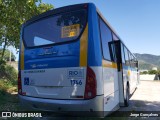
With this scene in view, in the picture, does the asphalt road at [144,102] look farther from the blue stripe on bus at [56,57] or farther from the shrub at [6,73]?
the shrub at [6,73]

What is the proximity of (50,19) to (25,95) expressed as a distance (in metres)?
2.16

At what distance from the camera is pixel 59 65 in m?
5.98

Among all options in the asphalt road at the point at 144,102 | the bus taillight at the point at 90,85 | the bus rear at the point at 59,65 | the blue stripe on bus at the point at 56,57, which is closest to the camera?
→ the bus taillight at the point at 90,85

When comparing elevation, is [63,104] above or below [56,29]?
below

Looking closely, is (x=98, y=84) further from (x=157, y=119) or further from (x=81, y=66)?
(x=157, y=119)

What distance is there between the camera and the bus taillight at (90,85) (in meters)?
5.47

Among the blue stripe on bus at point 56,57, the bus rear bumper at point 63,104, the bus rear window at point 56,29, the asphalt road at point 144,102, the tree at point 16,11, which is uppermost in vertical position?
the tree at point 16,11

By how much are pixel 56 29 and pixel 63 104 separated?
193cm

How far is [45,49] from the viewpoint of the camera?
641 centimetres

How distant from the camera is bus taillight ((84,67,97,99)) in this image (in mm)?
5469

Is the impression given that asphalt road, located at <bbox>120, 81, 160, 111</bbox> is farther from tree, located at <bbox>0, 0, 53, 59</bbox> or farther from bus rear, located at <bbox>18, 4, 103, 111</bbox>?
tree, located at <bbox>0, 0, 53, 59</bbox>

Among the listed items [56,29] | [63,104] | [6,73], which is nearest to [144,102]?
[63,104]

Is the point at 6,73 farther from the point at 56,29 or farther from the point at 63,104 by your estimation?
the point at 63,104

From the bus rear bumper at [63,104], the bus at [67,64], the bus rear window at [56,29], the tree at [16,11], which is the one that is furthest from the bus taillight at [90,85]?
the tree at [16,11]
